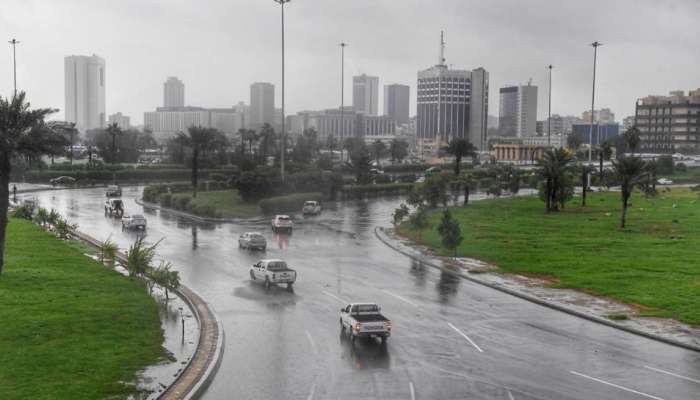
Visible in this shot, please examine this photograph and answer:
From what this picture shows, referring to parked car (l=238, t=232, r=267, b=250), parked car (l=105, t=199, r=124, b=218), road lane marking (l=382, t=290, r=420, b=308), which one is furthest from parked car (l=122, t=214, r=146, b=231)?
road lane marking (l=382, t=290, r=420, b=308)

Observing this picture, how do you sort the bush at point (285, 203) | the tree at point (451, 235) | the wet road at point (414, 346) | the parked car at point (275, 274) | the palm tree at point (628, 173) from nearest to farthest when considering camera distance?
the wet road at point (414, 346) → the parked car at point (275, 274) → the tree at point (451, 235) → the palm tree at point (628, 173) → the bush at point (285, 203)

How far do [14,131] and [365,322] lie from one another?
65.6 feet

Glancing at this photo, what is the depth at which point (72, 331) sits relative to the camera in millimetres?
27203

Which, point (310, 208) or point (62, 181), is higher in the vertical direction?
point (62, 181)

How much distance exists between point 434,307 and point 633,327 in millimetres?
8418

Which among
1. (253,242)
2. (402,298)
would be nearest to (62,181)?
(253,242)

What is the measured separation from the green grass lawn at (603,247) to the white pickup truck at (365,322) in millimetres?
12871

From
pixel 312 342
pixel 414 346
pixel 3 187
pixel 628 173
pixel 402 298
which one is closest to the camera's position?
pixel 414 346

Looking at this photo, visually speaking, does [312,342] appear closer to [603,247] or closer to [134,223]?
[603,247]

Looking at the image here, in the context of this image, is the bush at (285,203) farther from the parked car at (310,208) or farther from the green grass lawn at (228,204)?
Answer: the parked car at (310,208)

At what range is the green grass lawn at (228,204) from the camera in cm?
7381

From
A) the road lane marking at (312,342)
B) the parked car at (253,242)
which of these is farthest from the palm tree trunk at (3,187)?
the parked car at (253,242)

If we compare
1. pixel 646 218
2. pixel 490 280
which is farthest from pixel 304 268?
pixel 646 218

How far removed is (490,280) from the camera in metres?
40.9
